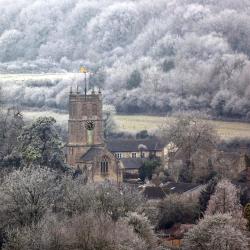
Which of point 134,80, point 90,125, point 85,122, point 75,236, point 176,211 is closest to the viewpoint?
point 75,236

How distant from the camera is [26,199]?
39.4m

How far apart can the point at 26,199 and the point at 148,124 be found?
→ 33.9 metres

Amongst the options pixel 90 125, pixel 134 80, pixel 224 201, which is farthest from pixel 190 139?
pixel 224 201

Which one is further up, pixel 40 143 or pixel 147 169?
pixel 40 143

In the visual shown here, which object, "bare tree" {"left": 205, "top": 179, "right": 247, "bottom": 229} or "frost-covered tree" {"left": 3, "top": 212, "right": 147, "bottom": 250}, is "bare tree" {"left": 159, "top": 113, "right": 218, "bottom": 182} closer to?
"bare tree" {"left": 205, "top": 179, "right": 247, "bottom": 229}

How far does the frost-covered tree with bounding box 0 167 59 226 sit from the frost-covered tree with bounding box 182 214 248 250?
487 centimetres

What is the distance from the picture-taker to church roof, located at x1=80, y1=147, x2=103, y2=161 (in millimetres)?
57969

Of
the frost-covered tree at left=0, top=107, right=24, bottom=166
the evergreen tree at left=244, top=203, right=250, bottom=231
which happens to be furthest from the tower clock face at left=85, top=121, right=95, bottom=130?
the evergreen tree at left=244, top=203, right=250, bottom=231

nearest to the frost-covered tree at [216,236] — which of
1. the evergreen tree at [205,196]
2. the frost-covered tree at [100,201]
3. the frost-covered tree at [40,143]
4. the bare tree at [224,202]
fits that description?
the frost-covered tree at [100,201]

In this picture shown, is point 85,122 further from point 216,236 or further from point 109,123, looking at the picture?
point 216,236

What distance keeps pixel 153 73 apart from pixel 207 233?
40396 mm

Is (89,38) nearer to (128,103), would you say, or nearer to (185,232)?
(128,103)

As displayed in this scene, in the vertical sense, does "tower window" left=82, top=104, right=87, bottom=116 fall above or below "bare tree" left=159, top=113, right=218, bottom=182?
above

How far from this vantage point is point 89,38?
93.5 metres
